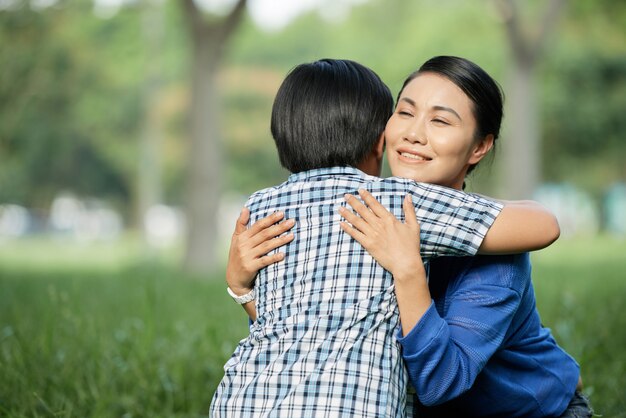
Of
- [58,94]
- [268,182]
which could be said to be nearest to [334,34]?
[268,182]

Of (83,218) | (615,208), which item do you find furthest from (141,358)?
(83,218)

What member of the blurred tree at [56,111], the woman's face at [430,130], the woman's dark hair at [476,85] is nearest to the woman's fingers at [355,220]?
the woman's face at [430,130]

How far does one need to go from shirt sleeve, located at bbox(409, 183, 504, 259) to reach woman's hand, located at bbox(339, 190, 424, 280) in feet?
0.13

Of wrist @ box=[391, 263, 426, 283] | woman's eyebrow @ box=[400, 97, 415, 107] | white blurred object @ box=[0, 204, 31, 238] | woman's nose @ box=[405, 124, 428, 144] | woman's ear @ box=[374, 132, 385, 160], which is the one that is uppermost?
woman's eyebrow @ box=[400, 97, 415, 107]

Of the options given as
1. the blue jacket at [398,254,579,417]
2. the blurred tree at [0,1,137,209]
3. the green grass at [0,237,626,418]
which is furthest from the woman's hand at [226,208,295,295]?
the blurred tree at [0,1,137,209]

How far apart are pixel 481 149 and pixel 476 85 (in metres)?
0.22

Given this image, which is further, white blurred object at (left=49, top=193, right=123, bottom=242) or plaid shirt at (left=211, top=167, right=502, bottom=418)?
white blurred object at (left=49, top=193, right=123, bottom=242)

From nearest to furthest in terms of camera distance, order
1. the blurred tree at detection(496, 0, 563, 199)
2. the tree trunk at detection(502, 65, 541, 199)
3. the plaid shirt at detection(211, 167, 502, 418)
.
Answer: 1. the plaid shirt at detection(211, 167, 502, 418)
2. the blurred tree at detection(496, 0, 563, 199)
3. the tree trunk at detection(502, 65, 541, 199)

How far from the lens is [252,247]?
7.85 ft

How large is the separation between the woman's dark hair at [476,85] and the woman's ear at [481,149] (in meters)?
0.02

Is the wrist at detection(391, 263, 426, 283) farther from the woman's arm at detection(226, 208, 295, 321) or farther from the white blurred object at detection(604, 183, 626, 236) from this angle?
the white blurred object at detection(604, 183, 626, 236)

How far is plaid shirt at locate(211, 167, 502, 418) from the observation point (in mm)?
2096

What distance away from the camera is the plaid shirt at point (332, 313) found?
6.88 ft

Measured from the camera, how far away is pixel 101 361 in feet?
12.5
